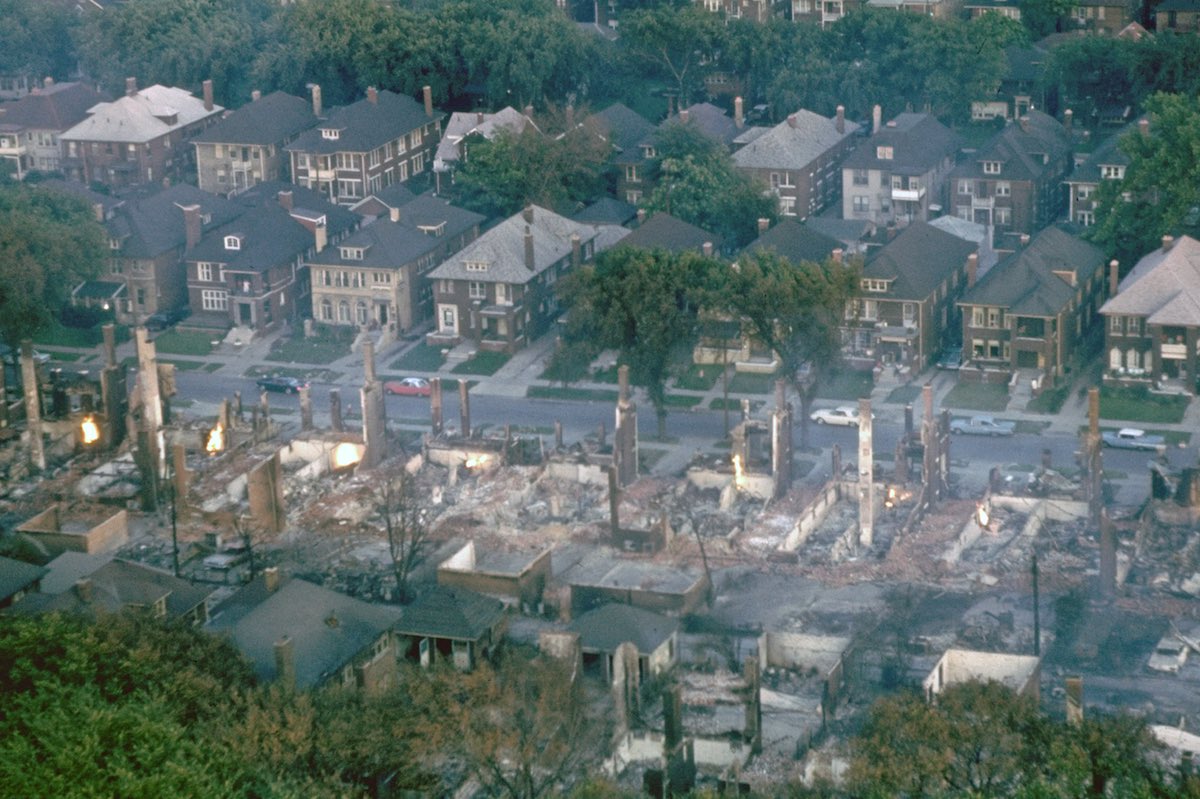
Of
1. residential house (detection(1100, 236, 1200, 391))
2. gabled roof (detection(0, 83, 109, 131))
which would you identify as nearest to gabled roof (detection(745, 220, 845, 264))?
residential house (detection(1100, 236, 1200, 391))

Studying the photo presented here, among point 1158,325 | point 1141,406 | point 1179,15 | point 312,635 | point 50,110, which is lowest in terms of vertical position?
point 1141,406

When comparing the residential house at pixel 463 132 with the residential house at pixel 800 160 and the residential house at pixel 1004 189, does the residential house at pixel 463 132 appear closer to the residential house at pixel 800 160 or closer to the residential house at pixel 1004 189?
the residential house at pixel 800 160

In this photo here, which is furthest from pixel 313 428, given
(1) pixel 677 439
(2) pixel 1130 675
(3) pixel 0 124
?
(3) pixel 0 124

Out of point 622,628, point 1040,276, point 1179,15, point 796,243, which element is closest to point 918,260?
point 796,243

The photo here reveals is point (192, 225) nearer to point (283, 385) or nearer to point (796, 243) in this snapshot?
point (283, 385)

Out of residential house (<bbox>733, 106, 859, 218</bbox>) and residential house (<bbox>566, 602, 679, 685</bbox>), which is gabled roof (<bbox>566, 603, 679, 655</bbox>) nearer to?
residential house (<bbox>566, 602, 679, 685</bbox>)
